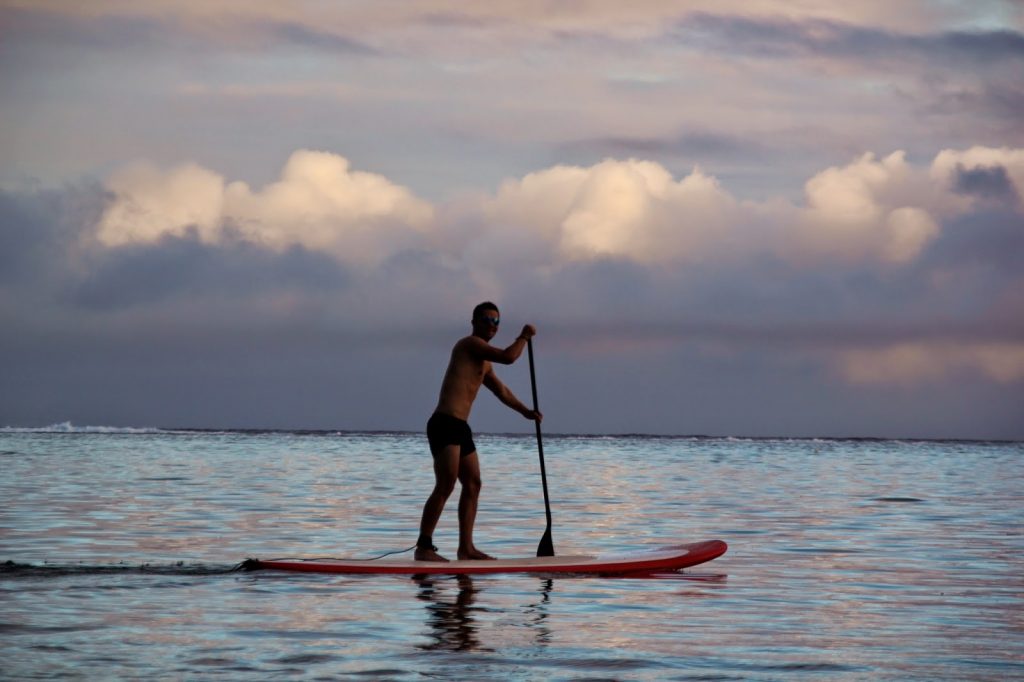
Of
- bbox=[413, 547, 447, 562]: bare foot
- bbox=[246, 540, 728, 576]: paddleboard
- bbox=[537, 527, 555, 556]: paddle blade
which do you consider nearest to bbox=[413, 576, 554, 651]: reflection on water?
bbox=[246, 540, 728, 576]: paddleboard

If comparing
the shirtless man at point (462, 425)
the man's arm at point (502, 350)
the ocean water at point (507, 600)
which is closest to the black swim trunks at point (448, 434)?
the shirtless man at point (462, 425)

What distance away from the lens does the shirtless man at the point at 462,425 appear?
11.5 meters

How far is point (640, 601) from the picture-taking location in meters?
→ 9.84

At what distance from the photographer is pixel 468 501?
11680 mm

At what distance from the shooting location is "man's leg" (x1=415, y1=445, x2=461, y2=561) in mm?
11461

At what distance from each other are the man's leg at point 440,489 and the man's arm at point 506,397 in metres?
0.74

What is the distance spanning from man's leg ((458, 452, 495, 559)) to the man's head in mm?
1049

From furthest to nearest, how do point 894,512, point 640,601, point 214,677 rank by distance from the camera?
1. point 894,512
2. point 640,601
3. point 214,677

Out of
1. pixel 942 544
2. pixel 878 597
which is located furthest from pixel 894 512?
pixel 878 597

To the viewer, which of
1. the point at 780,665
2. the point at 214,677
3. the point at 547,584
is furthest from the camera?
the point at 547,584

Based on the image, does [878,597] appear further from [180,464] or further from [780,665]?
[180,464]

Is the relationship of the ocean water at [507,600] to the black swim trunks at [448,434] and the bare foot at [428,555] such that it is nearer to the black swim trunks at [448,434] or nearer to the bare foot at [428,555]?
the bare foot at [428,555]

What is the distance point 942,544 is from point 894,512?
610 cm

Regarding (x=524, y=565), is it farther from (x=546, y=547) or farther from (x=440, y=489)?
(x=440, y=489)
